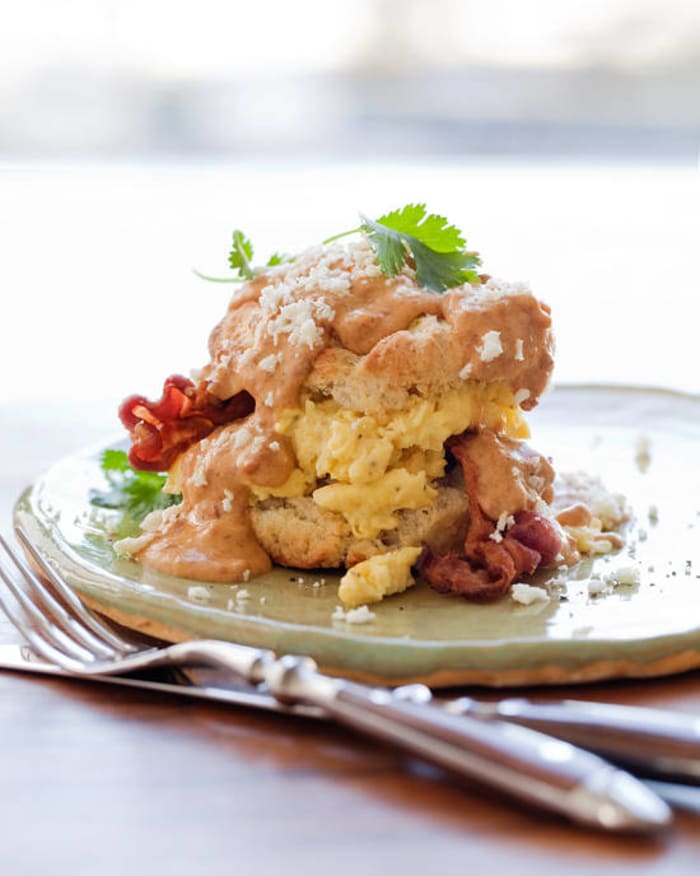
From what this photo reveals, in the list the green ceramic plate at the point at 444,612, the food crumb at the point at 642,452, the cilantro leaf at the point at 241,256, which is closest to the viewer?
the green ceramic plate at the point at 444,612

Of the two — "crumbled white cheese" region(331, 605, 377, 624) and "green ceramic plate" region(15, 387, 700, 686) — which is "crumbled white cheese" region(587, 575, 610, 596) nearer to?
"green ceramic plate" region(15, 387, 700, 686)

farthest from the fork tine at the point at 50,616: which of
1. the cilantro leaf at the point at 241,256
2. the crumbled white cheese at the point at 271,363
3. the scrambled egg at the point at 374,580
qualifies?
the cilantro leaf at the point at 241,256

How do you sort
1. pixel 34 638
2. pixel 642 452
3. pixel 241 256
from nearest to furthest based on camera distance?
pixel 34 638
pixel 241 256
pixel 642 452

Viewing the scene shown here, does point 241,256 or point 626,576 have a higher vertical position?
point 241,256

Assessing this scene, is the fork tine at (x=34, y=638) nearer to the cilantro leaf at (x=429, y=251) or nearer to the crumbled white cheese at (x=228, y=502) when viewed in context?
the crumbled white cheese at (x=228, y=502)

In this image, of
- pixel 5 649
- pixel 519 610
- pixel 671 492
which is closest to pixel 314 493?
pixel 519 610

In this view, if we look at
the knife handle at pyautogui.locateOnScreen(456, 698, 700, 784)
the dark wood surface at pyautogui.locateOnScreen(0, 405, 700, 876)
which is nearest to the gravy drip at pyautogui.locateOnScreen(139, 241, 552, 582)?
the dark wood surface at pyautogui.locateOnScreen(0, 405, 700, 876)

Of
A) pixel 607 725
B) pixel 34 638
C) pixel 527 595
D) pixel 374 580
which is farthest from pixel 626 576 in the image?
pixel 34 638

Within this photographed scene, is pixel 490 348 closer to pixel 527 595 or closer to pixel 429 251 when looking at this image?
pixel 429 251
